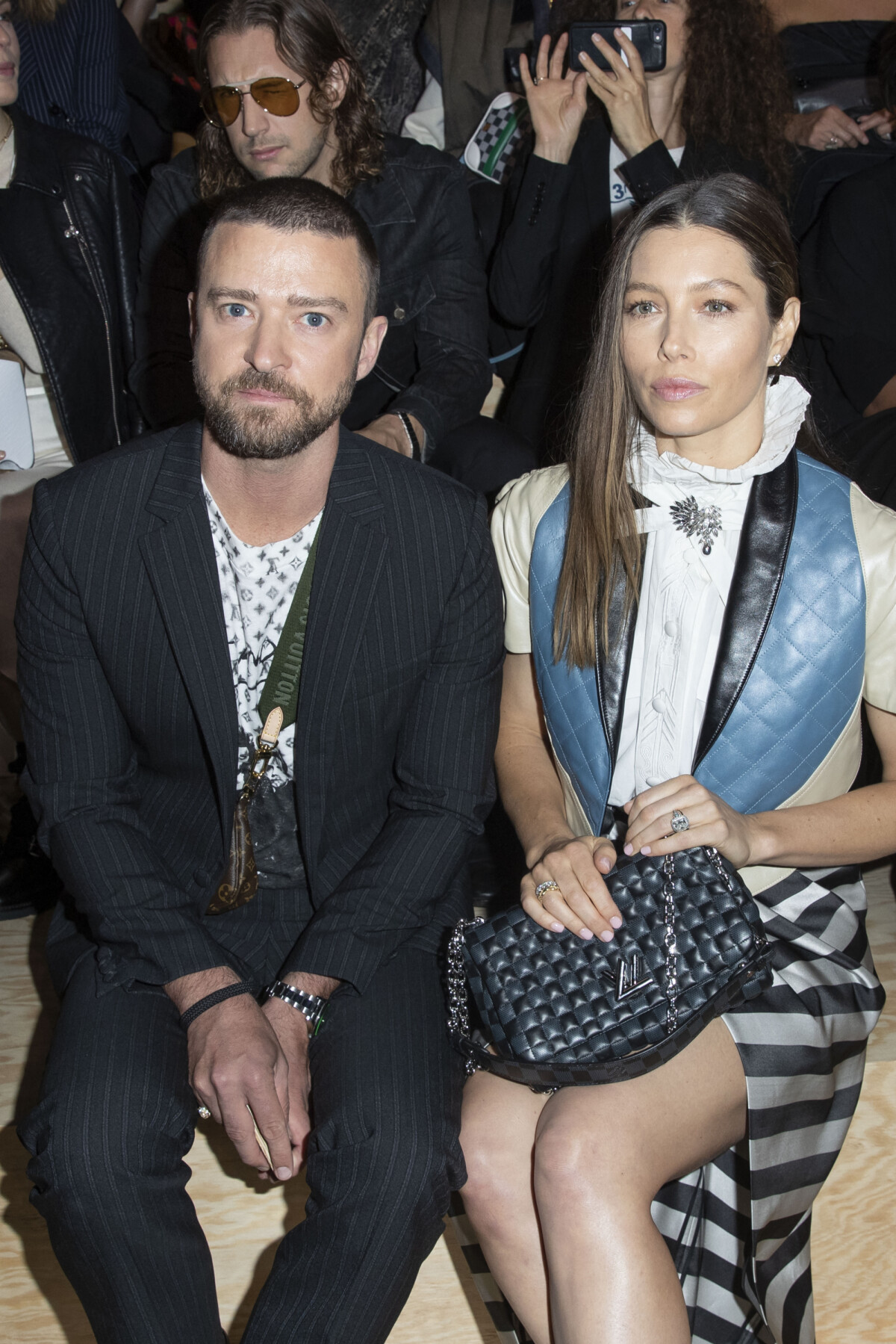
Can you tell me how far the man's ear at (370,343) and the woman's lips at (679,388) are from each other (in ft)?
1.22

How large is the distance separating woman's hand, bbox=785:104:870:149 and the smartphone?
1.31 ft

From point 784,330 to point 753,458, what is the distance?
0.17m

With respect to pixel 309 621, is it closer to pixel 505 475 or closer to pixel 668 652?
→ pixel 668 652

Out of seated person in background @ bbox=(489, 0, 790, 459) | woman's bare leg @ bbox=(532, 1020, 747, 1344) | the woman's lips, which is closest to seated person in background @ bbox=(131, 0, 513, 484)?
seated person in background @ bbox=(489, 0, 790, 459)

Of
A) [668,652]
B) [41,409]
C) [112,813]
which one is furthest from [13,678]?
[668,652]

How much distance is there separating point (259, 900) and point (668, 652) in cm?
62

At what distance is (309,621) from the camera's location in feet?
4.88

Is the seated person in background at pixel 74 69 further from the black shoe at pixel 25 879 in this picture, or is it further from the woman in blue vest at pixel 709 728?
the woman in blue vest at pixel 709 728

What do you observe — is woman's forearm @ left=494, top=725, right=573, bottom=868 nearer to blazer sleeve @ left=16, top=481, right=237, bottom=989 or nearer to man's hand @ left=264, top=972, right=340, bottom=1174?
man's hand @ left=264, top=972, right=340, bottom=1174

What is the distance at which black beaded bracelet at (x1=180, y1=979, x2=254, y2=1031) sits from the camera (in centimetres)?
140

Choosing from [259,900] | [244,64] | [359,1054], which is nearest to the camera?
[359,1054]

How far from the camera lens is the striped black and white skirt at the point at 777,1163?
1.38m

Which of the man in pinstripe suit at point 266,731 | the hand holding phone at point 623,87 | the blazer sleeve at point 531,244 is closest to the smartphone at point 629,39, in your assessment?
the hand holding phone at point 623,87

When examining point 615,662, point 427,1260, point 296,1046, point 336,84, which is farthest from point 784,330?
point 427,1260
